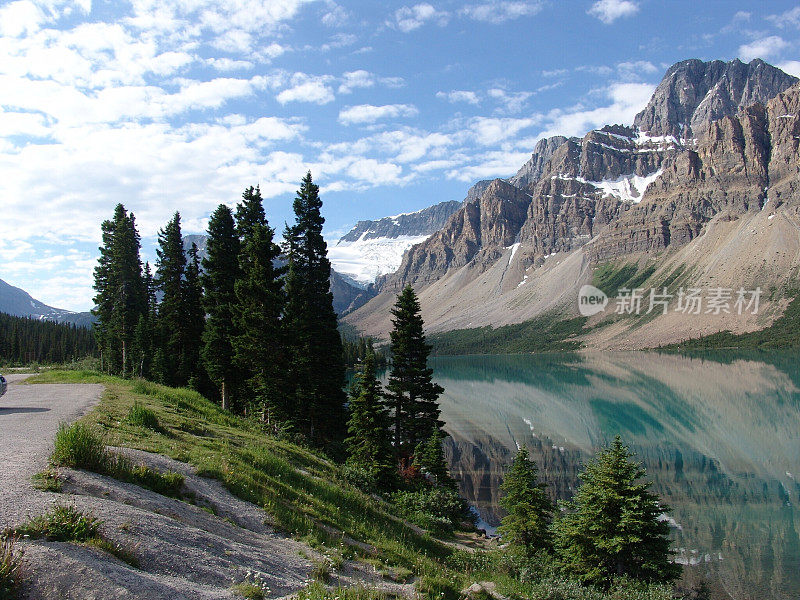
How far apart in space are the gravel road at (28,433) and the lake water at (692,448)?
2754cm

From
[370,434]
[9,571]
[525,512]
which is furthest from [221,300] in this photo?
[9,571]

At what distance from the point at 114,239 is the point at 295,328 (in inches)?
985

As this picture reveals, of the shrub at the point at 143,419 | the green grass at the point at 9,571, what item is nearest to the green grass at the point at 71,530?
the green grass at the point at 9,571

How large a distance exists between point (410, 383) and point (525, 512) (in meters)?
15.4

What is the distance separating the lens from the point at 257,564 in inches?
308

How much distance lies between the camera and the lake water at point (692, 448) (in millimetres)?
28375

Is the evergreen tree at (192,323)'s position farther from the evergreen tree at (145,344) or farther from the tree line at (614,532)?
the tree line at (614,532)

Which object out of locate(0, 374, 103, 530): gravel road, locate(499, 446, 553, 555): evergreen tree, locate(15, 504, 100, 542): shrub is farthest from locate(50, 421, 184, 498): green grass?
locate(499, 446, 553, 555): evergreen tree

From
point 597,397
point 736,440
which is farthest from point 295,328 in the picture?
point 597,397

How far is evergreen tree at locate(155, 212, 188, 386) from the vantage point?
41.9m

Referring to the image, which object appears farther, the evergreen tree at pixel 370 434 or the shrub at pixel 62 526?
the evergreen tree at pixel 370 434

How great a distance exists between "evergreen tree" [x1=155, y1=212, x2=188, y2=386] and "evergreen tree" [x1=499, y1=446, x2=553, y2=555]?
3025 centimetres

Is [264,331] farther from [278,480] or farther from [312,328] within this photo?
[278,480]

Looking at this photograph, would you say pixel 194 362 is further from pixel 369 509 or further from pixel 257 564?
pixel 257 564
